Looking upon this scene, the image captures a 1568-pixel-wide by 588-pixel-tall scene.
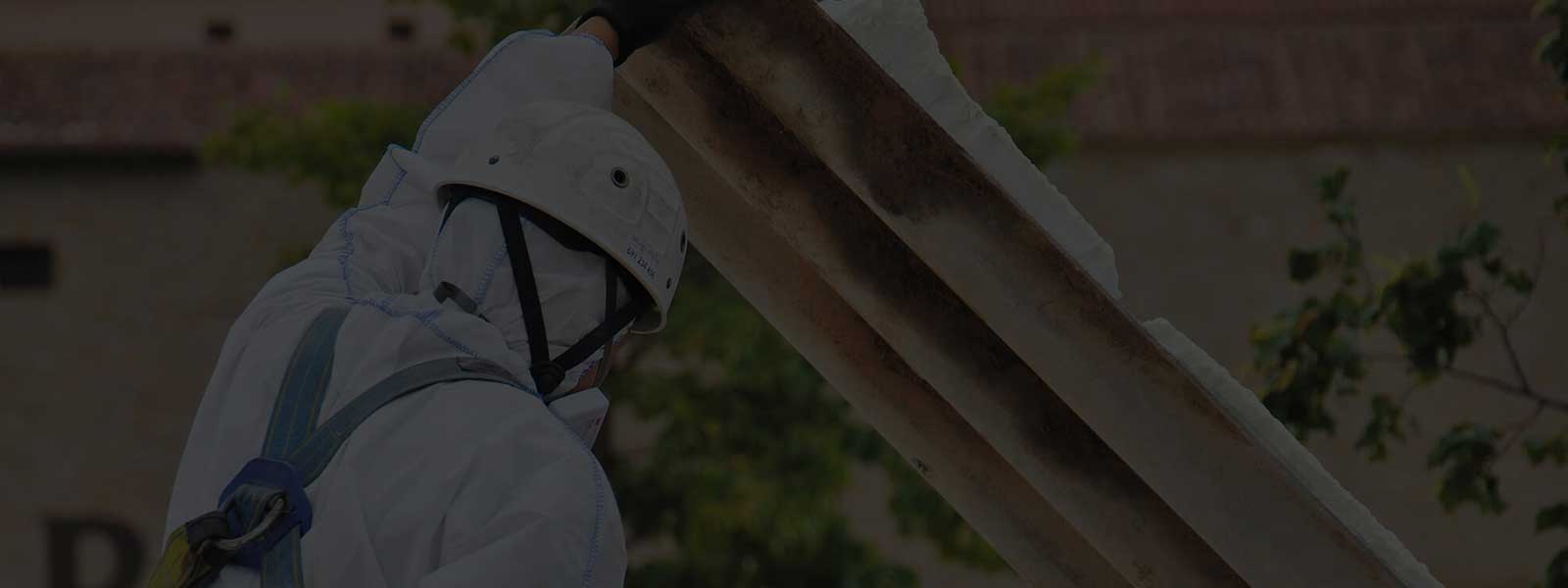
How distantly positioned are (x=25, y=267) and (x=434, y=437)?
56.5ft

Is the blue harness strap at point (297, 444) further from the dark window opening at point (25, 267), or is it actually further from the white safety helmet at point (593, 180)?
the dark window opening at point (25, 267)

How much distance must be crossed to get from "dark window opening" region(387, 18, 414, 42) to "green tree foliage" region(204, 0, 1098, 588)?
7919mm

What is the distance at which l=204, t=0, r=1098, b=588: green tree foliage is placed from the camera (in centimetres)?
1223

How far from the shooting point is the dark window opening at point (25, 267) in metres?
18.1

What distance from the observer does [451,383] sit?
7.44 feet

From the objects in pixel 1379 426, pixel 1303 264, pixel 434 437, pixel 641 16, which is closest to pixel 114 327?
pixel 1303 264

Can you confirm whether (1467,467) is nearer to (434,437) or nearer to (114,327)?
(434,437)

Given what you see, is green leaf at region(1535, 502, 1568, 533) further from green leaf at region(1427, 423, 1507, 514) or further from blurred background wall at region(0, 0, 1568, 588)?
blurred background wall at region(0, 0, 1568, 588)

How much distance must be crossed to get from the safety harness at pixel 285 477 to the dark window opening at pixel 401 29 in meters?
19.1

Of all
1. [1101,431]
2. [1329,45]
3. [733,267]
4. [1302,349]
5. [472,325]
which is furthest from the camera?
[1329,45]

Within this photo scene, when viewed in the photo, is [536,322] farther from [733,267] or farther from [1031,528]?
[1031,528]

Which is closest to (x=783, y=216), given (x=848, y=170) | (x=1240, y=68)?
(x=848, y=170)

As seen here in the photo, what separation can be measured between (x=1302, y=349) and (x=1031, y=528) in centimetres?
238

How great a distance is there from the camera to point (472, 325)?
230cm
